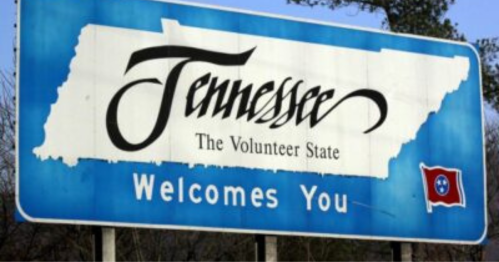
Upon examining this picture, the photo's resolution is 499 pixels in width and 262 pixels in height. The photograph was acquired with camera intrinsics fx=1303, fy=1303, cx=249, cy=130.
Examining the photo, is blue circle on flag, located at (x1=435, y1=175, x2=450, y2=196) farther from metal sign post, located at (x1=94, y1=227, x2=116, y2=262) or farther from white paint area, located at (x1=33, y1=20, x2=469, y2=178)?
metal sign post, located at (x1=94, y1=227, x2=116, y2=262)

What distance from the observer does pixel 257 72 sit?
49.6ft

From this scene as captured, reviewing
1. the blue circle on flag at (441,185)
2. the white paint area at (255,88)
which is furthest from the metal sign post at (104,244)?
the blue circle on flag at (441,185)

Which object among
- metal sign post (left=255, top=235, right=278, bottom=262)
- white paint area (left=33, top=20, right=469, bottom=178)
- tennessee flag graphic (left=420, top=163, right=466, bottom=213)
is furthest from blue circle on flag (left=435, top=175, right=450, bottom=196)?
metal sign post (left=255, top=235, right=278, bottom=262)

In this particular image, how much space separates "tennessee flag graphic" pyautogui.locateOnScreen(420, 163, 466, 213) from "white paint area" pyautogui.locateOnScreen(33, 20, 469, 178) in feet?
1.84

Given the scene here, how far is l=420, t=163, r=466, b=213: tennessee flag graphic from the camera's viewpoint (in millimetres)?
16281

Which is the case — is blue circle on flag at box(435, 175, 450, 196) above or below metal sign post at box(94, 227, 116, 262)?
above

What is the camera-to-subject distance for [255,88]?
15102mm

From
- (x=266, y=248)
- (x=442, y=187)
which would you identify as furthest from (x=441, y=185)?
(x=266, y=248)

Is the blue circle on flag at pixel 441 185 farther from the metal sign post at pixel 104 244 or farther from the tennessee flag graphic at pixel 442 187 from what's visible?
the metal sign post at pixel 104 244

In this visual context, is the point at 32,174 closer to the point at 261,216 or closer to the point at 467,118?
the point at 261,216

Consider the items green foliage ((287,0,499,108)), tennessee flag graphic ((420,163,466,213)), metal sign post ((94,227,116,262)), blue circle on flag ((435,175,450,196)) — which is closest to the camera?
metal sign post ((94,227,116,262))

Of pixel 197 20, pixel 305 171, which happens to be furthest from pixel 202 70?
pixel 305 171

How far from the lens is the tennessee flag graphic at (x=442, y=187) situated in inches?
641

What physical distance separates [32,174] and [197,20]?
108 inches
